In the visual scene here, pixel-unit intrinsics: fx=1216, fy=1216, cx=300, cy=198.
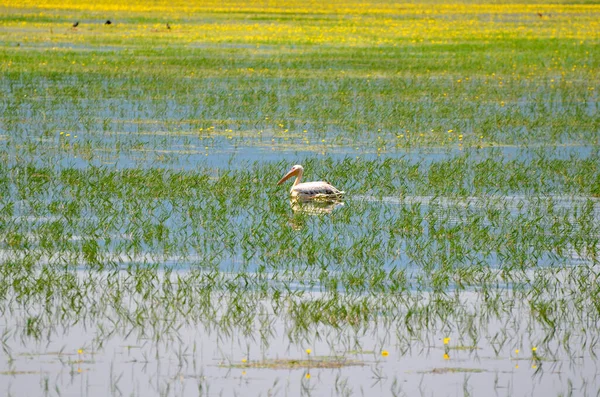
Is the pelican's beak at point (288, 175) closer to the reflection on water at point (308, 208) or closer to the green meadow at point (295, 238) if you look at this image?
the green meadow at point (295, 238)

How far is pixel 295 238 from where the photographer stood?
13.3 meters

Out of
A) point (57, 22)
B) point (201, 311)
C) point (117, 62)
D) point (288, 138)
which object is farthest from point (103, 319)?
point (57, 22)

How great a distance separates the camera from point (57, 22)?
6319cm

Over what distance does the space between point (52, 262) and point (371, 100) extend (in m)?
16.8

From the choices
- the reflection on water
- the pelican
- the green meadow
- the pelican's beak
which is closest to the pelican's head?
the pelican's beak

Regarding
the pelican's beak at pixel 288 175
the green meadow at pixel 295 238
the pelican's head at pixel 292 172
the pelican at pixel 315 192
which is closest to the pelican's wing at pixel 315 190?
the pelican at pixel 315 192

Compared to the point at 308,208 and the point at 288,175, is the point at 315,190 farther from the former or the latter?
the point at 288,175

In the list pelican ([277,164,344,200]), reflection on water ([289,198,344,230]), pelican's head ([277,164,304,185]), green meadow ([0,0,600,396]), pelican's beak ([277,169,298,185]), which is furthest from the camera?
pelican's beak ([277,169,298,185])

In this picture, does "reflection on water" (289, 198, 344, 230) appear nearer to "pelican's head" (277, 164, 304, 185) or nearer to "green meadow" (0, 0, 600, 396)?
"green meadow" (0, 0, 600, 396)

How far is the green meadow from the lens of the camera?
355 inches

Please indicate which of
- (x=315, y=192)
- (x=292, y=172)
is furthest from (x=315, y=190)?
(x=292, y=172)

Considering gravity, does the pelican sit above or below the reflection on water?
above

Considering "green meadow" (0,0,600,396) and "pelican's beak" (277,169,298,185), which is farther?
"pelican's beak" (277,169,298,185)

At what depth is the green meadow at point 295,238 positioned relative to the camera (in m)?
9.02
